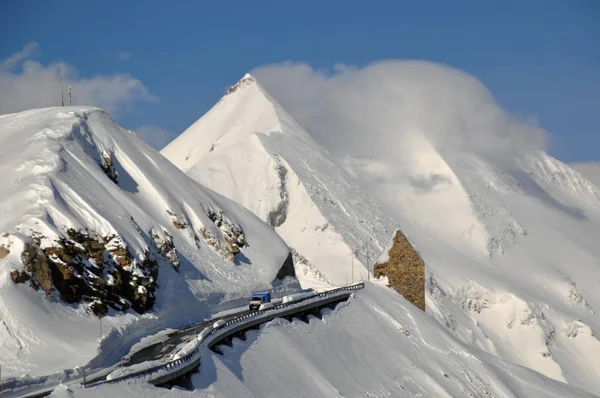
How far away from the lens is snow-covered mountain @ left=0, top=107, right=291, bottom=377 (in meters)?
43.2

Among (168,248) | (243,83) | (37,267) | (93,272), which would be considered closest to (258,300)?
(168,248)

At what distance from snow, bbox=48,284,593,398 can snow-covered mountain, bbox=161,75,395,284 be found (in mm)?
50106

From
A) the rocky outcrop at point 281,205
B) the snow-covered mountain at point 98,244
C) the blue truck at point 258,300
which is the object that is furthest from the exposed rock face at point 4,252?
the rocky outcrop at point 281,205

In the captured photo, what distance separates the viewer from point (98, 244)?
5097 centimetres

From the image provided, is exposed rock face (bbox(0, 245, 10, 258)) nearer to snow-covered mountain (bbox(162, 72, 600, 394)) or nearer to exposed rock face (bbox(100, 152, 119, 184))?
exposed rock face (bbox(100, 152, 119, 184))

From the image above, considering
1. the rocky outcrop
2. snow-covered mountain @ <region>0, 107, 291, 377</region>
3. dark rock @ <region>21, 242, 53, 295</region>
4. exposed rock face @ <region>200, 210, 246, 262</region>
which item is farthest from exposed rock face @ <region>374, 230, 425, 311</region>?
the rocky outcrop

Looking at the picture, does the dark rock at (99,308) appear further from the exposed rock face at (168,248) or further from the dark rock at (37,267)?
the exposed rock face at (168,248)

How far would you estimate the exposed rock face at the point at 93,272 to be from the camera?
1793 inches

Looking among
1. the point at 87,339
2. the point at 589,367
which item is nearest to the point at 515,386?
the point at 87,339

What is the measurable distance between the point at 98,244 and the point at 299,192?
263ft

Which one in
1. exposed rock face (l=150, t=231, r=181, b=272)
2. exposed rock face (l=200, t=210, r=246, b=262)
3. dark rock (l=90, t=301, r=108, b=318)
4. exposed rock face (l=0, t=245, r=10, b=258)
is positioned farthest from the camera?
exposed rock face (l=200, t=210, r=246, b=262)

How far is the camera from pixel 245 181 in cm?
12975

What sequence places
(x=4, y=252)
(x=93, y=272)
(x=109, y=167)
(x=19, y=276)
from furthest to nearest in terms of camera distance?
(x=109, y=167) → (x=93, y=272) → (x=4, y=252) → (x=19, y=276)

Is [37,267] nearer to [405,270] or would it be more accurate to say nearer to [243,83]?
[405,270]
